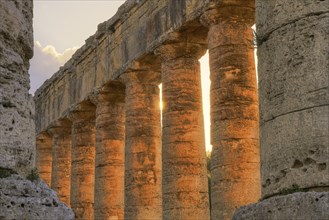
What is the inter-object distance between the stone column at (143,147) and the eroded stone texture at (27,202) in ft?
55.6

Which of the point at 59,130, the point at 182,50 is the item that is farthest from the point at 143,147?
the point at 59,130

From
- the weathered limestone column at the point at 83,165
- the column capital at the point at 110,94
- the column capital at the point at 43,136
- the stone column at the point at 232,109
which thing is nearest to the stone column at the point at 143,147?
the column capital at the point at 110,94

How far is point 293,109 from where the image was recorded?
6328 millimetres

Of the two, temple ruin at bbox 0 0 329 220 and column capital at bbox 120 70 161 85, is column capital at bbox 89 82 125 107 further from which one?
column capital at bbox 120 70 161 85

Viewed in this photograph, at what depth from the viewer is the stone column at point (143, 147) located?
858 inches

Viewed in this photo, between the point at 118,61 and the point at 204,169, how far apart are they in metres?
7.47

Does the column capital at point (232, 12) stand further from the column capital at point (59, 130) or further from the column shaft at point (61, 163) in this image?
the column shaft at point (61, 163)

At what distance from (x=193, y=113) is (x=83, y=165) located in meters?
10.8

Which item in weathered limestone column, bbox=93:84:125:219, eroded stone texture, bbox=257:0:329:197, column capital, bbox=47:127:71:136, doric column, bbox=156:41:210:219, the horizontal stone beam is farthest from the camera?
column capital, bbox=47:127:71:136

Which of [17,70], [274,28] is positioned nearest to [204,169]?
[274,28]

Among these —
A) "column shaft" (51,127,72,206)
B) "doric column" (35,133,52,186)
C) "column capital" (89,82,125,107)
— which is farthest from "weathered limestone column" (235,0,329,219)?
"doric column" (35,133,52,186)

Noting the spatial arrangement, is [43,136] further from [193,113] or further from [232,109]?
[232,109]

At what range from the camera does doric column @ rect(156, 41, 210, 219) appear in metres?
18.5

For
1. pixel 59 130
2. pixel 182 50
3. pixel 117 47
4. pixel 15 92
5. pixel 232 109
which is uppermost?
pixel 117 47
